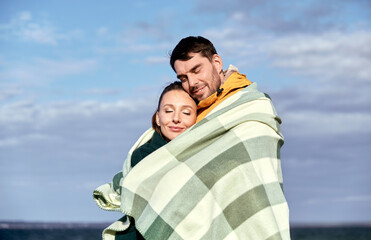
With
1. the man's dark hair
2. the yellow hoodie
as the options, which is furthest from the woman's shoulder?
the man's dark hair

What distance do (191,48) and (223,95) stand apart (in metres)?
0.42

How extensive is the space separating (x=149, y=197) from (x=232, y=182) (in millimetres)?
530

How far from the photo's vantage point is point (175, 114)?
474 cm

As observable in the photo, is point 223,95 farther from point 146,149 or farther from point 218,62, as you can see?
point 146,149

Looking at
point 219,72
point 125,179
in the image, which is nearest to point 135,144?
point 125,179

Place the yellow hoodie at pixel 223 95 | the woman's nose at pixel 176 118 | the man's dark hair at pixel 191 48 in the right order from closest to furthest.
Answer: the woman's nose at pixel 176 118 → the yellow hoodie at pixel 223 95 → the man's dark hair at pixel 191 48

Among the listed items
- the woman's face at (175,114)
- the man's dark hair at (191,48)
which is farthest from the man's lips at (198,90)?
the man's dark hair at (191,48)

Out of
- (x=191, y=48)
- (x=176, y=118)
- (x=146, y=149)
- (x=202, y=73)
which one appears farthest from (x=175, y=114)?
(x=191, y=48)

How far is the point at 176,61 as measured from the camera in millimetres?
5055

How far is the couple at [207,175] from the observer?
14.2ft

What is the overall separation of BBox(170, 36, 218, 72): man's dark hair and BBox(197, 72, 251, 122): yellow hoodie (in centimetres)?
25

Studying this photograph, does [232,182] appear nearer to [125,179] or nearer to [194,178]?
[194,178]

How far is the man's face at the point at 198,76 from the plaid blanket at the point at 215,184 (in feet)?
1.15

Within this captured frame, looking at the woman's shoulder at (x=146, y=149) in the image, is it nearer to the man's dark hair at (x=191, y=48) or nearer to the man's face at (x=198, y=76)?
the man's face at (x=198, y=76)
